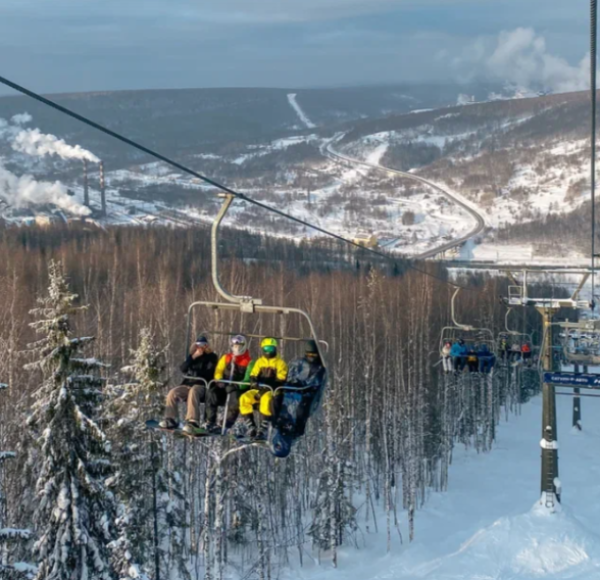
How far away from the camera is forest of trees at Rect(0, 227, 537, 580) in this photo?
15.6 metres

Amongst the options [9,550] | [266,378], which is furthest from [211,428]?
[9,550]

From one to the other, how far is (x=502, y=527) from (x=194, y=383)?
13160 millimetres

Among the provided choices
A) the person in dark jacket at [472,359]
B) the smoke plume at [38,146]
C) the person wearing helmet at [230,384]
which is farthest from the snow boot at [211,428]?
the smoke plume at [38,146]

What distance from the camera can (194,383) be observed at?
1127 cm

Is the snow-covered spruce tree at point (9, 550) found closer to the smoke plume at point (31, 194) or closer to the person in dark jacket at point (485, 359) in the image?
the person in dark jacket at point (485, 359)

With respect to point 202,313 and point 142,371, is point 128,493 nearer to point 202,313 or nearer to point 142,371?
point 142,371

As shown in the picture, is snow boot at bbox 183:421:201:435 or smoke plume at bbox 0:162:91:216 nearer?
snow boot at bbox 183:421:201:435

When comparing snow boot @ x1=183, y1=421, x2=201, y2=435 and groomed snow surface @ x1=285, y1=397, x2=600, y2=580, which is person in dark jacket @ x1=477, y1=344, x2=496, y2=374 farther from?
snow boot @ x1=183, y1=421, x2=201, y2=435

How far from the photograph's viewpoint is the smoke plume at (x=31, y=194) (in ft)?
267

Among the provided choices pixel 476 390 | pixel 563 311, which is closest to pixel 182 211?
pixel 563 311

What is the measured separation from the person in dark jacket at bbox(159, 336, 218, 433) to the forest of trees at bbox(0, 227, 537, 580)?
1.06 ft

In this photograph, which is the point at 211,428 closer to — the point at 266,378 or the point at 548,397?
the point at 266,378

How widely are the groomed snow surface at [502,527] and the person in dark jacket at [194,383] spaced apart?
11.8 meters

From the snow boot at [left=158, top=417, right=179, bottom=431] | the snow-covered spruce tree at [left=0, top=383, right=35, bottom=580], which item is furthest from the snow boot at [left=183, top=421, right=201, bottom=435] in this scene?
the snow-covered spruce tree at [left=0, top=383, right=35, bottom=580]
